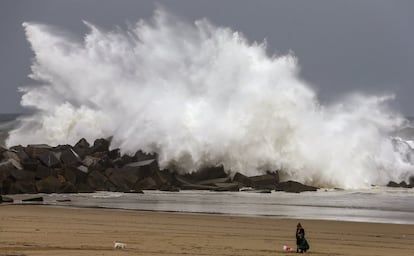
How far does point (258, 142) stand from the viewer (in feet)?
97.9

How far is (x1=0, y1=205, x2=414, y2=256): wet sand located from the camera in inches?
401

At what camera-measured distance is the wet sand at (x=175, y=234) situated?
10.2 meters

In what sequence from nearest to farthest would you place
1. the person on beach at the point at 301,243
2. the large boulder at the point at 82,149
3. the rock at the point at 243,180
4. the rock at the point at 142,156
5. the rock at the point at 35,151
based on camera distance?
the person on beach at the point at 301,243 → the rock at the point at 35,151 → the rock at the point at 243,180 → the rock at the point at 142,156 → the large boulder at the point at 82,149

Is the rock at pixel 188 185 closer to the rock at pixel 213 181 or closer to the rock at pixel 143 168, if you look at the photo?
the rock at pixel 213 181

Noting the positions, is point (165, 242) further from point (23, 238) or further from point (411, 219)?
point (411, 219)

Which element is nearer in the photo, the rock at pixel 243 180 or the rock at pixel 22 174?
the rock at pixel 22 174

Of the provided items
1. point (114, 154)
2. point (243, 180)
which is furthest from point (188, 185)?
point (114, 154)

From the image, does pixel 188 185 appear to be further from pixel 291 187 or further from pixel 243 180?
pixel 291 187

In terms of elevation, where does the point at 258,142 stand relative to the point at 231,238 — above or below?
above

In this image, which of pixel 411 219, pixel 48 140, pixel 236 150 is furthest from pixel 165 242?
pixel 48 140

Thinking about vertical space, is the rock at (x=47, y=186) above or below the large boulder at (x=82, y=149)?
below

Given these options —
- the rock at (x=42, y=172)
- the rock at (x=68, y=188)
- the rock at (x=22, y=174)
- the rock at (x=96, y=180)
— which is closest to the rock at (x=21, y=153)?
the rock at (x=42, y=172)

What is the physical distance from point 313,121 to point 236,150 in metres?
4.92

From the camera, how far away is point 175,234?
12.4 metres
